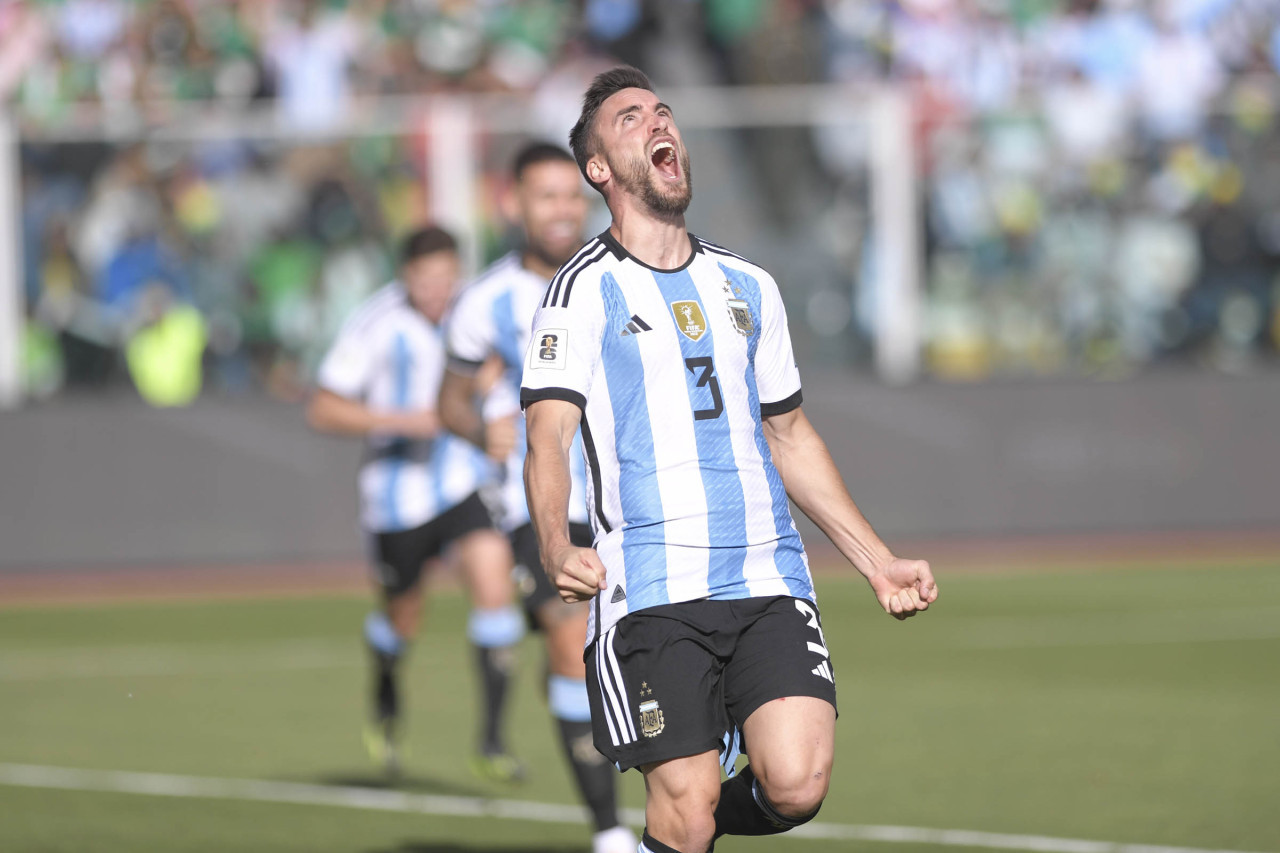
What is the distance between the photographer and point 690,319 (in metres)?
4.67

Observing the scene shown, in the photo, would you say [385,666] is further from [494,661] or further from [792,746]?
[792,746]

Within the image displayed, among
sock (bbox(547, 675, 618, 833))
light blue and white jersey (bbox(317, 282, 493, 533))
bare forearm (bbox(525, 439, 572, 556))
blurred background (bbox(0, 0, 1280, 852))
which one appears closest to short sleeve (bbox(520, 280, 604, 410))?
bare forearm (bbox(525, 439, 572, 556))

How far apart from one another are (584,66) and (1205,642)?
8.32m

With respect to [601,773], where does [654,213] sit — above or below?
above

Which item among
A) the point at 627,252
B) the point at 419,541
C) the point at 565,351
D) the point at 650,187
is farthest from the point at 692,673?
the point at 419,541

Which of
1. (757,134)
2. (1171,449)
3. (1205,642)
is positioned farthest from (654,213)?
(1171,449)

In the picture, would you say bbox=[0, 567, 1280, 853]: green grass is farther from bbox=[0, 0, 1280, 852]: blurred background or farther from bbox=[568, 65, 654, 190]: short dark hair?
bbox=[568, 65, 654, 190]: short dark hair

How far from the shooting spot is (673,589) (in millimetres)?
4617

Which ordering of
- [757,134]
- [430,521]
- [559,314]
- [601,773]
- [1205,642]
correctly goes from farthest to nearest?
[757,134] < [1205,642] < [430,521] < [601,773] < [559,314]

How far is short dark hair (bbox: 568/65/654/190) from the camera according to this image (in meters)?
4.76

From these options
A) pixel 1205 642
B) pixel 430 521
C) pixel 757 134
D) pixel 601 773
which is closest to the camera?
pixel 601 773


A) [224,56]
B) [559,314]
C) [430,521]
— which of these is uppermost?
[224,56]

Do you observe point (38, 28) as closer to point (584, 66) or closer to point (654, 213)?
point (584, 66)

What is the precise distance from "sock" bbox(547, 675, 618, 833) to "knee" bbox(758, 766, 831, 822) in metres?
1.55
